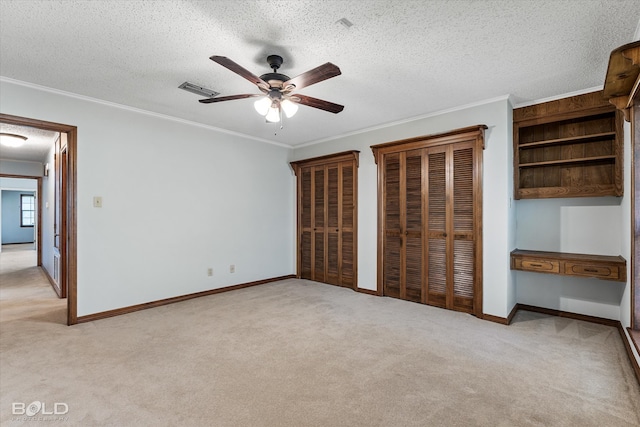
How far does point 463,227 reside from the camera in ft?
12.0

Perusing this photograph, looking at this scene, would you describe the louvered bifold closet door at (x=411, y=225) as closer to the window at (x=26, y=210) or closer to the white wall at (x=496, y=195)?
the white wall at (x=496, y=195)

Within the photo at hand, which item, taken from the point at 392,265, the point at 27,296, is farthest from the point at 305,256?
the point at 27,296

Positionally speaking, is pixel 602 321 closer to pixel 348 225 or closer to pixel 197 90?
pixel 348 225

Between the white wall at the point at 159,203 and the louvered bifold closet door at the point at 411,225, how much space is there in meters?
2.31

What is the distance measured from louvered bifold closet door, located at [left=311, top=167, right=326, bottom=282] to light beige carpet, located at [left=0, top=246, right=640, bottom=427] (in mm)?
1701

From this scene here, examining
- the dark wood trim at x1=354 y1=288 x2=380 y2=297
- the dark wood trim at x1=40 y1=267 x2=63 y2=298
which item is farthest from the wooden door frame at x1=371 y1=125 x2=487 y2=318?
the dark wood trim at x1=40 y1=267 x2=63 y2=298

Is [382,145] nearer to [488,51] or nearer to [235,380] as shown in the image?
[488,51]

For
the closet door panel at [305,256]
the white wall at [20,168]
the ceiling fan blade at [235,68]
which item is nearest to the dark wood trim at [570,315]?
the closet door panel at [305,256]

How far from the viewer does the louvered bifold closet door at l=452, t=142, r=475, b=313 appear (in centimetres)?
359

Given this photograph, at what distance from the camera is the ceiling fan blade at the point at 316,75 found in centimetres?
199

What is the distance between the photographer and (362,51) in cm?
243

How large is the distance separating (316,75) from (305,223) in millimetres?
3626

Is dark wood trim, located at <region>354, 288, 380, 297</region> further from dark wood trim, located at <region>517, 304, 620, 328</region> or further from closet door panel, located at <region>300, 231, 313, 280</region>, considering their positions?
dark wood trim, located at <region>517, 304, 620, 328</region>

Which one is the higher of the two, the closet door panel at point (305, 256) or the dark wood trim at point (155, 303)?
the closet door panel at point (305, 256)
